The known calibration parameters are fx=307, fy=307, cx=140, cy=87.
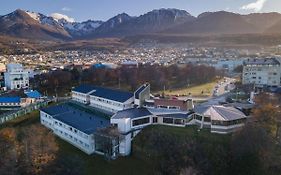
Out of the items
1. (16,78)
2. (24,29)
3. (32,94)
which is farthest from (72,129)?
(24,29)

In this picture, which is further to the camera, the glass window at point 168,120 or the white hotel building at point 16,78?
the white hotel building at point 16,78

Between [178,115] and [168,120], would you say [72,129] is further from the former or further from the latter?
[178,115]

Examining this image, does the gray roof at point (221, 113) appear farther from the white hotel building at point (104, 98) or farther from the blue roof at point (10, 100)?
the blue roof at point (10, 100)

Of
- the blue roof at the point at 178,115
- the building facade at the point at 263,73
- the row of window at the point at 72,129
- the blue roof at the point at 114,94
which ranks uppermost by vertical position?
the building facade at the point at 263,73

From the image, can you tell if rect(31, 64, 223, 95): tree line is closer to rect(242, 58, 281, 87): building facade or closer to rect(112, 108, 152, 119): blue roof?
rect(242, 58, 281, 87): building facade

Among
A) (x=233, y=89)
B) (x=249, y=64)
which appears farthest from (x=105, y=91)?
(x=249, y=64)

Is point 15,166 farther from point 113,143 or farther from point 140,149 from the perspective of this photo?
point 140,149

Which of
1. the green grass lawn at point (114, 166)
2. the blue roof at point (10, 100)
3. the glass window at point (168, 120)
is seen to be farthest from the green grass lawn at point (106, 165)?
the blue roof at point (10, 100)
